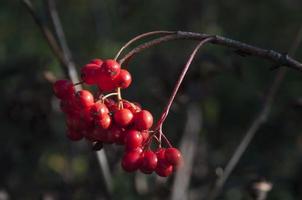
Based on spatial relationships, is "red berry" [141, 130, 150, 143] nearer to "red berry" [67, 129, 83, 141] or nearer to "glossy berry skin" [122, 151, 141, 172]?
"glossy berry skin" [122, 151, 141, 172]

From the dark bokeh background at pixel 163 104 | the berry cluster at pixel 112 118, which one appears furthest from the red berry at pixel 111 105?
the dark bokeh background at pixel 163 104

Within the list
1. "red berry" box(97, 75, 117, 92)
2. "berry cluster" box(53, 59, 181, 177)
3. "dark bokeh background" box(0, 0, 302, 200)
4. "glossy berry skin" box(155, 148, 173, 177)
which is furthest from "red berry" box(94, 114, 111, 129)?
"dark bokeh background" box(0, 0, 302, 200)

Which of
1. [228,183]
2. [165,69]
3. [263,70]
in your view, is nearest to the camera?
[228,183]

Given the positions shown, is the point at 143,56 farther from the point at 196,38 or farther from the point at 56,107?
the point at 196,38

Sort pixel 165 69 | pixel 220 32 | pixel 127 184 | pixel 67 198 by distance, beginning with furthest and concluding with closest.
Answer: pixel 220 32
pixel 127 184
pixel 165 69
pixel 67 198

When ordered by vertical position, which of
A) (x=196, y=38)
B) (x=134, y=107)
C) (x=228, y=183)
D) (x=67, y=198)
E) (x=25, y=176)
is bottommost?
(x=25, y=176)

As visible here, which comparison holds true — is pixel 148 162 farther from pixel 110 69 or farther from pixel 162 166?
pixel 110 69

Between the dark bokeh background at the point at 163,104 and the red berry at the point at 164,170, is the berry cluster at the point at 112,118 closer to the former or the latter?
the red berry at the point at 164,170

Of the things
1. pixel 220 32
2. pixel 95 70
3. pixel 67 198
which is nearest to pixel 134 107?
pixel 95 70
